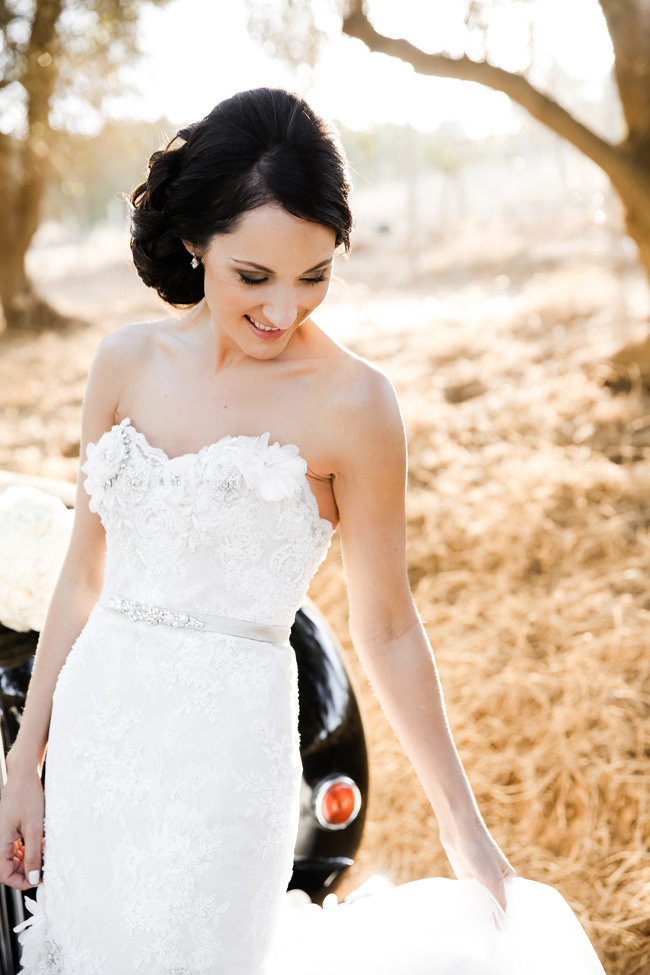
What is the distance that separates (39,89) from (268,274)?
10087 mm

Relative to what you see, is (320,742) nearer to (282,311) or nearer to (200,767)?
(200,767)

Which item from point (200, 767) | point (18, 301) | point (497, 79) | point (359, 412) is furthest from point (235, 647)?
point (18, 301)

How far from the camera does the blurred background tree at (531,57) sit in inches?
250

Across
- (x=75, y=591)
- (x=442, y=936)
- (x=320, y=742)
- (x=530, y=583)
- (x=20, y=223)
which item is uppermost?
(x=75, y=591)

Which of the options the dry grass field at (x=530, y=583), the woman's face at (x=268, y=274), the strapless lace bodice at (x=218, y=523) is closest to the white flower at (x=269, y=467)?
the strapless lace bodice at (x=218, y=523)

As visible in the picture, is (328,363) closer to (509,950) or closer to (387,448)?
(387,448)

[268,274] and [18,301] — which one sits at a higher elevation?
[268,274]

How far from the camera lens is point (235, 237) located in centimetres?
160

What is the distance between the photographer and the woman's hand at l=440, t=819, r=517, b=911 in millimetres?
1710

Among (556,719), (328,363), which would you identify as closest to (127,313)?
(556,719)

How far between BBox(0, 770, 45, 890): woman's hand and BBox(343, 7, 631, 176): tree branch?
19.4 ft

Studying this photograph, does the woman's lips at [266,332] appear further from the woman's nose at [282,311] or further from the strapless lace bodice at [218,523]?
the strapless lace bodice at [218,523]

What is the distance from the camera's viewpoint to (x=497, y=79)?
21.2 ft

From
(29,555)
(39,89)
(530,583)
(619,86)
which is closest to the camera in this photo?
(29,555)
